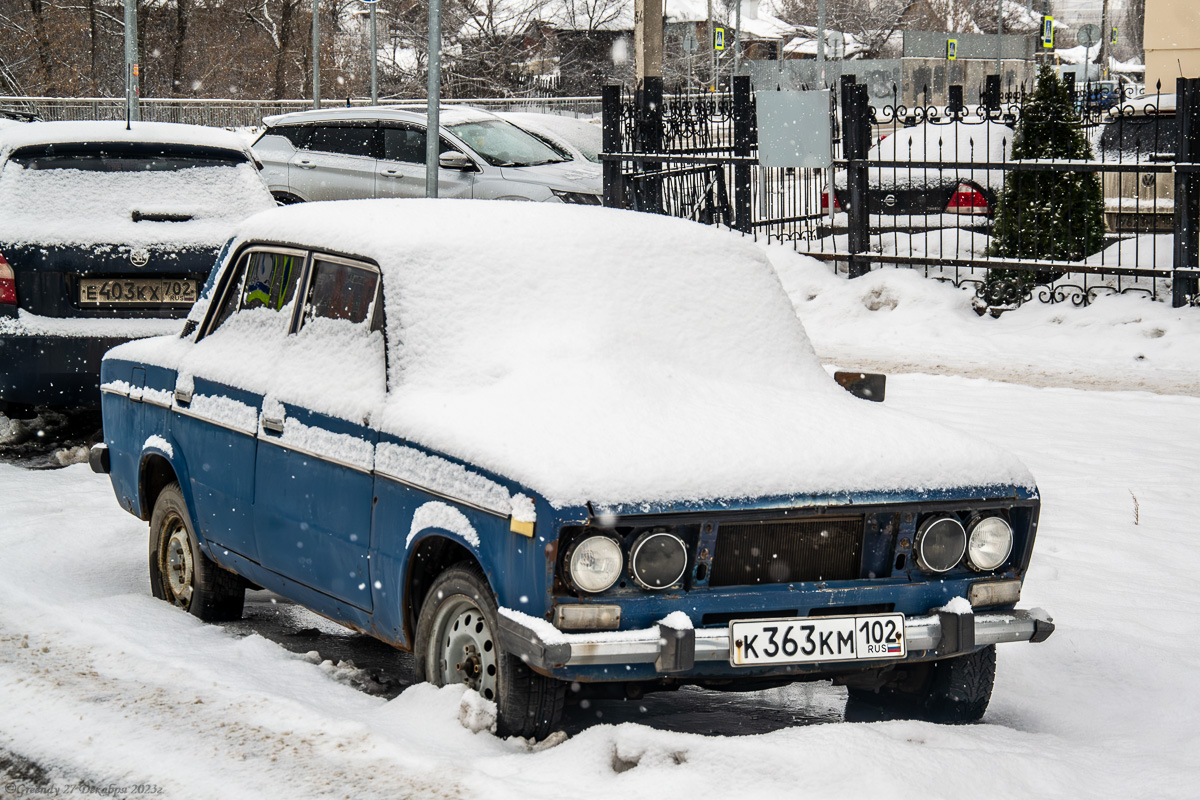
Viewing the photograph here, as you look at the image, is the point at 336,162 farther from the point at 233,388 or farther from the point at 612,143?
the point at 233,388

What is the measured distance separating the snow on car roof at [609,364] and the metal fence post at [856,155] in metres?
9.16

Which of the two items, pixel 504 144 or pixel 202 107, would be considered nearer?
pixel 504 144

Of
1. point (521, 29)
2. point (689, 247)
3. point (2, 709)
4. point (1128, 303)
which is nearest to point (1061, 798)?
point (689, 247)

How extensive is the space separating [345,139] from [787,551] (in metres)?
14.9

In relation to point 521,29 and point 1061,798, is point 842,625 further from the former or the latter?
point 521,29

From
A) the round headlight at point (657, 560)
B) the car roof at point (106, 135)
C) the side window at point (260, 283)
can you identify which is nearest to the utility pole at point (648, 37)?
the car roof at point (106, 135)

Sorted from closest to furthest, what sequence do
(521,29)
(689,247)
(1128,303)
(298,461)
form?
(298,461), (689,247), (1128,303), (521,29)

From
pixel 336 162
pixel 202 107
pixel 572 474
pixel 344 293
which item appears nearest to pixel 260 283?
pixel 344 293

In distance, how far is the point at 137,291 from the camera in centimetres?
858

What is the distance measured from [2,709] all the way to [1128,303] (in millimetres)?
10661

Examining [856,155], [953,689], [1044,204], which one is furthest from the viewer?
[856,155]

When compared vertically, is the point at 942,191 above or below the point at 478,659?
above

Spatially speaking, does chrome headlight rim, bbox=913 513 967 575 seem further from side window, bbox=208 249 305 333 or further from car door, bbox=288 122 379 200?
car door, bbox=288 122 379 200

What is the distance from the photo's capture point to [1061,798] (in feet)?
13.3
